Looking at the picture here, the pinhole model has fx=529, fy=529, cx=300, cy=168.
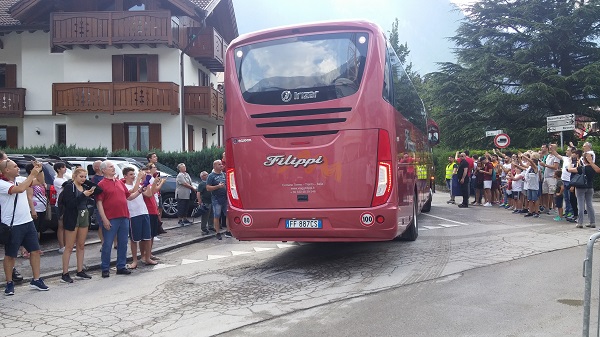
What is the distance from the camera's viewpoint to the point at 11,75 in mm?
29234

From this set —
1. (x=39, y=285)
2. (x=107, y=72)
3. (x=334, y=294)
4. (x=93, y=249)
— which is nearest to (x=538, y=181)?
(x=334, y=294)

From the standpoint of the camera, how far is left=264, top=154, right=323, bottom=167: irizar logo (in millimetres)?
7633

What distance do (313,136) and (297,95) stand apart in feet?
2.14

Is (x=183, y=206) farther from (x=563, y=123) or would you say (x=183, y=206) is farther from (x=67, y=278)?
(x=563, y=123)

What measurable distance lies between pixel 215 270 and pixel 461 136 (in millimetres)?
29100

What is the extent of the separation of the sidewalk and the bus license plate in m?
3.86

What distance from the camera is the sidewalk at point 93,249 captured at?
29.6 ft

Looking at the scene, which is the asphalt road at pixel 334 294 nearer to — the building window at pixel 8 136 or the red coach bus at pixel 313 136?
the red coach bus at pixel 313 136

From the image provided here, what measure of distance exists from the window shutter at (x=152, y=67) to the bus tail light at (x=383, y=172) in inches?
822

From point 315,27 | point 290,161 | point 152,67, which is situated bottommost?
point 290,161

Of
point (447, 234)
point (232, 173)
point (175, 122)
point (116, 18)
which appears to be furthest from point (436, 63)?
point (232, 173)

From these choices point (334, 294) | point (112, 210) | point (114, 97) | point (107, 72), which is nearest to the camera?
point (334, 294)

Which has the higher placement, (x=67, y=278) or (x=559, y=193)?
(x=559, y=193)

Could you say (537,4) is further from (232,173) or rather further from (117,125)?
(232,173)
